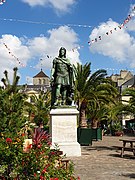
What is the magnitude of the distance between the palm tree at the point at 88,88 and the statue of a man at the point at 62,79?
9.57 meters

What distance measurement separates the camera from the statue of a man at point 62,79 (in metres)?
13.2

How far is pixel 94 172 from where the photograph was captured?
9.04 metres

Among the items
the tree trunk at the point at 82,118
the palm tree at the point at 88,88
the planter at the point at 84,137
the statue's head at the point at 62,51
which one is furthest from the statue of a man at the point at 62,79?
the tree trunk at the point at 82,118

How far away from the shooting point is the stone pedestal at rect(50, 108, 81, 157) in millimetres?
12594

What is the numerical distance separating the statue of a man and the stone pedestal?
2.10 feet

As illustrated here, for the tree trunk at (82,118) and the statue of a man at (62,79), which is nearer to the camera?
the statue of a man at (62,79)

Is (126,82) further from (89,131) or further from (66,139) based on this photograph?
(66,139)

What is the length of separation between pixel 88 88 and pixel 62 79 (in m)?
10.8

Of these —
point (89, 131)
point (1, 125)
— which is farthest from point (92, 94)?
point (1, 125)

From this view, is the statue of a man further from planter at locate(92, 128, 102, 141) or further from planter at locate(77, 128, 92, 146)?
planter at locate(92, 128, 102, 141)

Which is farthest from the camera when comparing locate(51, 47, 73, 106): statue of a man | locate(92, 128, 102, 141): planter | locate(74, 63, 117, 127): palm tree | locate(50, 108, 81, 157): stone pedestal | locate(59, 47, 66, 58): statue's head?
locate(92, 128, 102, 141): planter

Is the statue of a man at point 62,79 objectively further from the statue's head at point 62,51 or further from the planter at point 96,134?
the planter at point 96,134

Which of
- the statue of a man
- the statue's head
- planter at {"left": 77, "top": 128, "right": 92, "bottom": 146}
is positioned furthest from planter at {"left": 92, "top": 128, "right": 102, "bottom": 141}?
the statue's head

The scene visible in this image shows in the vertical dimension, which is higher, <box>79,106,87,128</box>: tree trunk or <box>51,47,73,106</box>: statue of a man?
<box>51,47,73,106</box>: statue of a man
